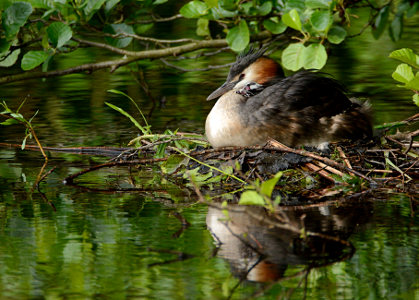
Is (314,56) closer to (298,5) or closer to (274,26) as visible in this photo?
(298,5)

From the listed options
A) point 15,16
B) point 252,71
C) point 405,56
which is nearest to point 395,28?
point 405,56

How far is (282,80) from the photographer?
5605 millimetres

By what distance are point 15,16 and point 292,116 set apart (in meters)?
2.01

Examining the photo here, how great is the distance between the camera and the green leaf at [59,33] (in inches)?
228

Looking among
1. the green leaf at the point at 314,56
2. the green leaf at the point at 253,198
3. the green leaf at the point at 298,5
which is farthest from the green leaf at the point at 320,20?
the green leaf at the point at 253,198

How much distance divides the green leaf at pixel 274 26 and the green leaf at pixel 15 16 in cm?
174

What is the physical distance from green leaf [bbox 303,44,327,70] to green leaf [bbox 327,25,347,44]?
130mm

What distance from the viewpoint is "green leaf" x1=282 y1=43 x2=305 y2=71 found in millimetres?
5414

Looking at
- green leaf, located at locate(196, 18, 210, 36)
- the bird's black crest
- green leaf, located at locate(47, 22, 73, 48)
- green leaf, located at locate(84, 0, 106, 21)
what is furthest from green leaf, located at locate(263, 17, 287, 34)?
green leaf, located at locate(47, 22, 73, 48)

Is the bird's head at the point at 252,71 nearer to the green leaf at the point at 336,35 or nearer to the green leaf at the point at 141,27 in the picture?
the green leaf at the point at 336,35

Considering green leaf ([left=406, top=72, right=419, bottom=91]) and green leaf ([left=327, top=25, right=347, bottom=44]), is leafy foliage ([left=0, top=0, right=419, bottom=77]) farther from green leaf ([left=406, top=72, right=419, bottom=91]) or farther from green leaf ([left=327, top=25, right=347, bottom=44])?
green leaf ([left=406, top=72, right=419, bottom=91])

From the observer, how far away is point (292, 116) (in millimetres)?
5395

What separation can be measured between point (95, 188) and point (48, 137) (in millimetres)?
1635

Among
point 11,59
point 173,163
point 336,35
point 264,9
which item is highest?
point 264,9
